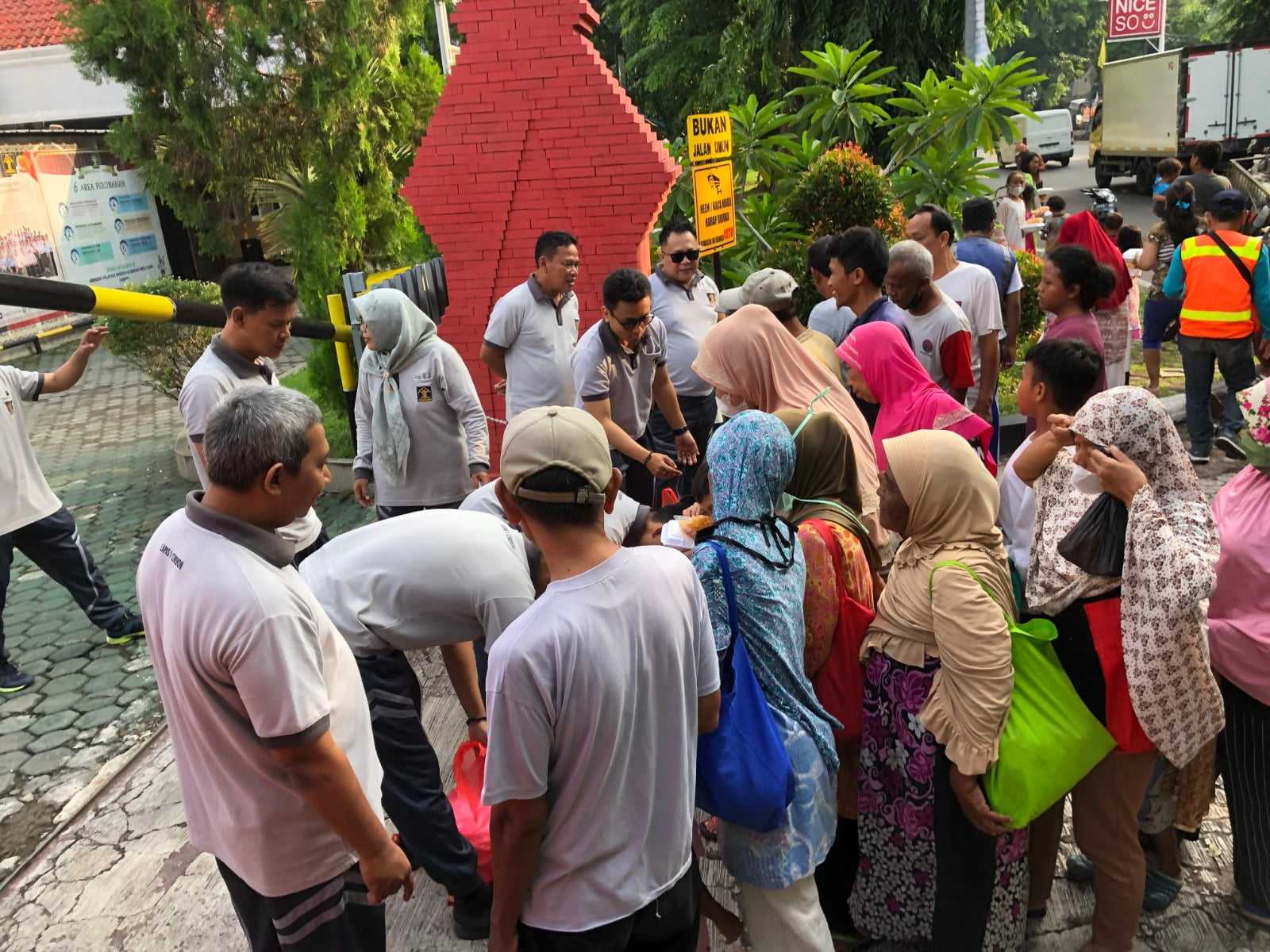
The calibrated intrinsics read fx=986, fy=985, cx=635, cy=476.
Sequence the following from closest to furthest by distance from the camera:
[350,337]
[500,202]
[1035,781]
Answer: [1035,781] < [350,337] < [500,202]

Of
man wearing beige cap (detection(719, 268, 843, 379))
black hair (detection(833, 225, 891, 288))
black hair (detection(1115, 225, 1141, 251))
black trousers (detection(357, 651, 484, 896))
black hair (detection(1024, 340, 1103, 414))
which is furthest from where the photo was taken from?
black hair (detection(1115, 225, 1141, 251))

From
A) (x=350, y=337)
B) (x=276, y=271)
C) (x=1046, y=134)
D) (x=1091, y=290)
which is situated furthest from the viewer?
(x=1046, y=134)

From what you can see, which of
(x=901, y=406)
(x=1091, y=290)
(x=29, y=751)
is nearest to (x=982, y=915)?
(x=901, y=406)

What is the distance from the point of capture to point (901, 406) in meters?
4.02

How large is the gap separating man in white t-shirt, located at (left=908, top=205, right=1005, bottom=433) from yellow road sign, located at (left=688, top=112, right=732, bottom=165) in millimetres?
1505

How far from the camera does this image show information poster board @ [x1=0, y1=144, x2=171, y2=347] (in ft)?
47.0

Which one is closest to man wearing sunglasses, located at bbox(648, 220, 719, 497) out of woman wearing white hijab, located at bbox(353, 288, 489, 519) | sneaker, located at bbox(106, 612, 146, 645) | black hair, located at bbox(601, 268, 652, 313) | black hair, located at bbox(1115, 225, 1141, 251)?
black hair, located at bbox(601, 268, 652, 313)

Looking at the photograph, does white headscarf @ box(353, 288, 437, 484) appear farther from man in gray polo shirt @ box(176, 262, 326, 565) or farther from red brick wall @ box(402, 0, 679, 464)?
red brick wall @ box(402, 0, 679, 464)

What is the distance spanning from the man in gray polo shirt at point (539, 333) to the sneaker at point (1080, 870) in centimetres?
321

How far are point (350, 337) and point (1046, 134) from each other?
33792 millimetres

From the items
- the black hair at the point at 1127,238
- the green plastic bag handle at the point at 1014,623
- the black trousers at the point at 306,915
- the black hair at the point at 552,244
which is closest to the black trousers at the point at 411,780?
the black trousers at the point at 306,915

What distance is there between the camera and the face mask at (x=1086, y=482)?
8.78ft

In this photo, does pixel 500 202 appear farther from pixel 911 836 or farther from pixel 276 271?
pixel 911 836

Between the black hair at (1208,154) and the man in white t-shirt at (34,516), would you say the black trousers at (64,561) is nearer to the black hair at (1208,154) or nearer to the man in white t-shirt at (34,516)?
the man in white t-shirt at (34,516)
